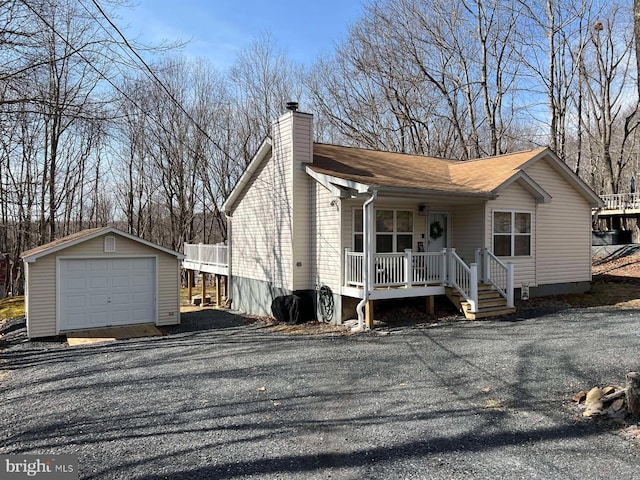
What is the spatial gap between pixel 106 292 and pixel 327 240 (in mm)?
6595

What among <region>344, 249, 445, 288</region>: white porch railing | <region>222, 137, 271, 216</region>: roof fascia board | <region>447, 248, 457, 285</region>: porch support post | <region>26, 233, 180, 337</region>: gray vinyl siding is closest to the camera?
<region>344, 249, 445, 288</region>: white porch railing

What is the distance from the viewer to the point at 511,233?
1306 centimetres

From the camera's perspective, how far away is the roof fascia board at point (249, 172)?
14.1 m

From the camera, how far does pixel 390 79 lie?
1063 inches

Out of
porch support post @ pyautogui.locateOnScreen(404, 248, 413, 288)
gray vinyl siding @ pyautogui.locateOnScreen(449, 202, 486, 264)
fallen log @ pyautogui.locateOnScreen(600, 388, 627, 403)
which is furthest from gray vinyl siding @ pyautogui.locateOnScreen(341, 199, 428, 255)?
fallen log @ pyautogui.locateOnScreen(600, 388, 627, 403)

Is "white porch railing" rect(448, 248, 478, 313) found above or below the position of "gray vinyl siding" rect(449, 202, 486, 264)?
below

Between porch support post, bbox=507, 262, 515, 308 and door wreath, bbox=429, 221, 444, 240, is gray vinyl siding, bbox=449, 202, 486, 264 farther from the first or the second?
porch support post, bbox=507, 262, 515, 308

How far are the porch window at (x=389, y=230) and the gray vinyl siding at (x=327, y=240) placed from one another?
2.03 ft

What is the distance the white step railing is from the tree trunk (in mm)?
14388

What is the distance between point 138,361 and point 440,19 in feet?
82.5

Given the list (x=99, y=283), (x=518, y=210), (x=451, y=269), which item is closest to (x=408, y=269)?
(x=451, y=269)

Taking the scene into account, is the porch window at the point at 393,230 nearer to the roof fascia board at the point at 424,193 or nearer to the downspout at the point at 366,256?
the roof fascia board at the point at 424,193

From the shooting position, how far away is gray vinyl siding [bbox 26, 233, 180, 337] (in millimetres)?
11734

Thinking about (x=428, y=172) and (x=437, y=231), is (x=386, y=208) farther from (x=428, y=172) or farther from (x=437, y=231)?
(x=428, y=172)
